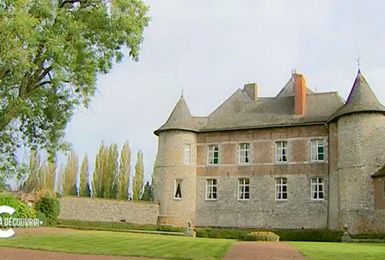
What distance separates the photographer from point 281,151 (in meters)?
34.8

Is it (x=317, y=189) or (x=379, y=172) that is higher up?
(x=379, y=172)

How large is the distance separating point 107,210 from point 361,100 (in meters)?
17.8

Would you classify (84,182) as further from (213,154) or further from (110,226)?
Result: (110,226)

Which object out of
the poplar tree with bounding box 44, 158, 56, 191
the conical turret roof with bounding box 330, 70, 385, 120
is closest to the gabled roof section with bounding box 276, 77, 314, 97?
the conical turret roof with bounding box 330, 70, 385, 120

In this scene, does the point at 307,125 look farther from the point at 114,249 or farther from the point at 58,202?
the point at 114,249

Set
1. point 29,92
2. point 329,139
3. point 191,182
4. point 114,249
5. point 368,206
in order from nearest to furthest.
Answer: point 29,92
point 114,249
point 368,206
point 329,139
point 191,182

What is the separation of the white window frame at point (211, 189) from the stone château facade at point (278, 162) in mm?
77

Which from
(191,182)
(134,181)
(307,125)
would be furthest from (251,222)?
(134,181)

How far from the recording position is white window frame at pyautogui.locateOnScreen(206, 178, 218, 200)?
36.3 meters

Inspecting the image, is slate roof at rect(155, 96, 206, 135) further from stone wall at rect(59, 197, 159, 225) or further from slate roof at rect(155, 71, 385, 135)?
stone wall at rect(59, 197, 159, 225)

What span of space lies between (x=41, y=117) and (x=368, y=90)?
918 inches

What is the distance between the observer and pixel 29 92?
11859mm

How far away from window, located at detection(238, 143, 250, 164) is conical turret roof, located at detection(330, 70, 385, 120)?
23.4 feet

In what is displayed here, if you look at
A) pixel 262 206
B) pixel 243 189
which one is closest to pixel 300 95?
pixel 243 189
